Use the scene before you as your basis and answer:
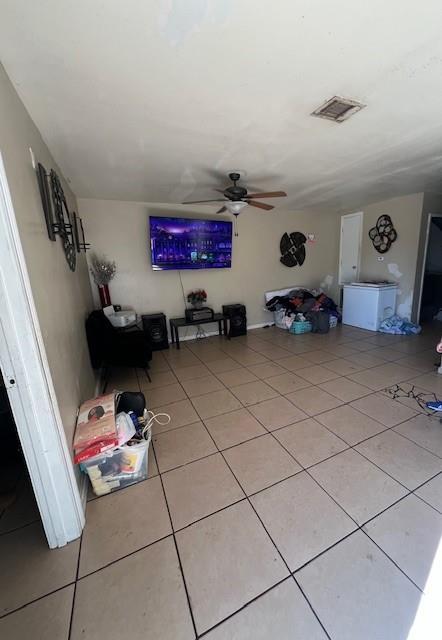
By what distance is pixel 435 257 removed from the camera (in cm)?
471

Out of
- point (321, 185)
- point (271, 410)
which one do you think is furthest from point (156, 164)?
point (271, 410)

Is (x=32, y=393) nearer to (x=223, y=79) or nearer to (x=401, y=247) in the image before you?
(x=223, y=79)

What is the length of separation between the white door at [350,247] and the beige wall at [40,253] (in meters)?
4.91

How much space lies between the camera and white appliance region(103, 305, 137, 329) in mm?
3307

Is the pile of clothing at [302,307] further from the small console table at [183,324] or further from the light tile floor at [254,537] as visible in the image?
the light tile floor at [254,537]

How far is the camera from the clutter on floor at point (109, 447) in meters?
1.39

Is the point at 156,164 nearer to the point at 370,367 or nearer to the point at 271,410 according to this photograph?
the point at 271,410

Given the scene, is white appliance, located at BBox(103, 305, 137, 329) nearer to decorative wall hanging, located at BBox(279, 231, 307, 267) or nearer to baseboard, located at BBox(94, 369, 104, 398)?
baseboard, located at BBox(94, 369, 104, 398)

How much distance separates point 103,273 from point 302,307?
10.8 ft

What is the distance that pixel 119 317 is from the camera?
329 cm

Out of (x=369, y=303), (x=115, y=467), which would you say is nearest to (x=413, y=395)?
(x=369, y=303)

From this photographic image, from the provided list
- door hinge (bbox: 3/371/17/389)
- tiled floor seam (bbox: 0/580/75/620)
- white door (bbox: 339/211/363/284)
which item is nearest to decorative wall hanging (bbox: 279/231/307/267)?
white door (bbox: 339/211/363/284)

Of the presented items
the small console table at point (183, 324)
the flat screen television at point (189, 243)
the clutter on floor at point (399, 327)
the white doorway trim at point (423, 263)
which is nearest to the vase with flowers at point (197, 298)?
the small console table at point (183, 324)

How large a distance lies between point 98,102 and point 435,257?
5.69 metres
